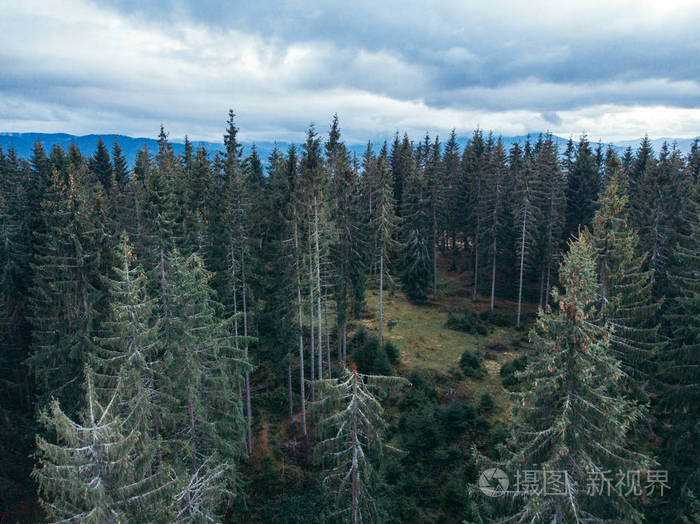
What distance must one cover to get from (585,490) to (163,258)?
66.4ft

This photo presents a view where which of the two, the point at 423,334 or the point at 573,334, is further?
the point at 423,334

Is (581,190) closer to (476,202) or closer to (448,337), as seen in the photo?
(476,202)

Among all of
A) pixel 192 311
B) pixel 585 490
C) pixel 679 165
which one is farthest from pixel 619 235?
pixel 679 165

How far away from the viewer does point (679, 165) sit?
3738cm

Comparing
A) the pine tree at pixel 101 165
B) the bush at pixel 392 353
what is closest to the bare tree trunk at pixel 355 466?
the bush at pixel 392 353

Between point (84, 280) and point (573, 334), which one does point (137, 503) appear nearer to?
point (573, 334)

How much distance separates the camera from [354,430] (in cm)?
1370

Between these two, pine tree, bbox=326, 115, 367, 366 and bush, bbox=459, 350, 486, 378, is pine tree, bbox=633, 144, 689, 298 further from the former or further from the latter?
pine tree, bbox=326, 115, 367, 366

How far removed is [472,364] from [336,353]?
37.3ft

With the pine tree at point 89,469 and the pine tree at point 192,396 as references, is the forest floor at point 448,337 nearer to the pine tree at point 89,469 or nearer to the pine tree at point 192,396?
the pine tree at point 192,396

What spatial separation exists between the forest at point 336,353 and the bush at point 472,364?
22cm

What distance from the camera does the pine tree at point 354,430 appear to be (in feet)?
44.4

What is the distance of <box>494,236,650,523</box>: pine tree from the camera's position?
10.5m

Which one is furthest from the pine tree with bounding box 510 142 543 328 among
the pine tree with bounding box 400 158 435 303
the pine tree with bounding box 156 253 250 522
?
the pine tree with bounding box 156 253 250 522
